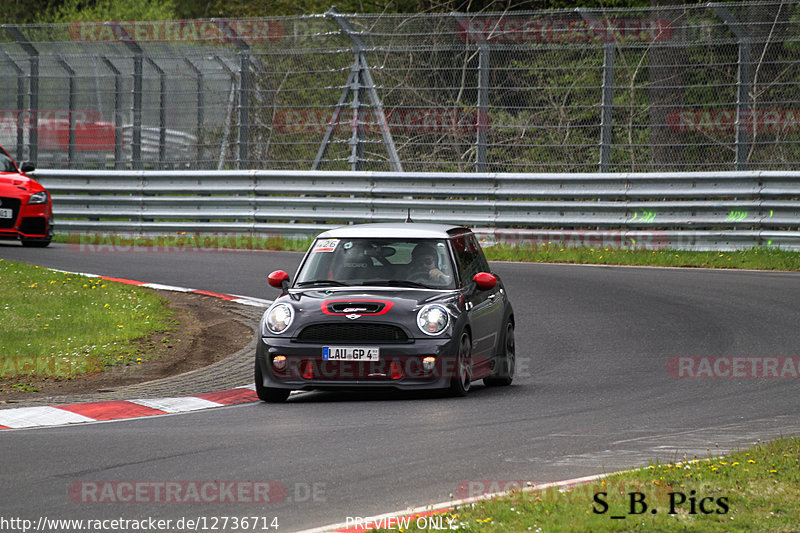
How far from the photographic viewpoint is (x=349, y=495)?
20.8ft

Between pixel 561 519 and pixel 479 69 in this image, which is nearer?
pixel 561 519

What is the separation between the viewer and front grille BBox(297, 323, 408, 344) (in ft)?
31.5

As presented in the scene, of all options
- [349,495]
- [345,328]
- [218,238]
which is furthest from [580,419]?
[218,238]

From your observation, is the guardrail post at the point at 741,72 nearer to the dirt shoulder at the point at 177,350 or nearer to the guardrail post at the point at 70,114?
the dirt shoulder at the point at 177,350

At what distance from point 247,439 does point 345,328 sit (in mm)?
1873

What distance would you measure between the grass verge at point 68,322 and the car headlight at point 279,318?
2097 millimetres

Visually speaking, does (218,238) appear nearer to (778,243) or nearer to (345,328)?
(778,243)

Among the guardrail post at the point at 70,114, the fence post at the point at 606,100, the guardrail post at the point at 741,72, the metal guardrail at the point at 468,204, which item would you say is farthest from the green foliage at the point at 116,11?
the guardrail post at the point at 741,72

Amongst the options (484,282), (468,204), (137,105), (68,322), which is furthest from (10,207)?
(484,282)

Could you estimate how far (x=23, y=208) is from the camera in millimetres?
21078

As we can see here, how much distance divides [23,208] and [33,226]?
41 centimetres

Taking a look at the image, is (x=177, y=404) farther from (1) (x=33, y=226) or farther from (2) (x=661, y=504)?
(1) (x=33, y=226)

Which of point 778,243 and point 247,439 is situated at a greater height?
point 778,243

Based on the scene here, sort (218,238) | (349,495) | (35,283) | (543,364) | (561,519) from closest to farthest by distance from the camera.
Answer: (561,519) < (349,495) < (543,364) < (35,283) < (218,238)
